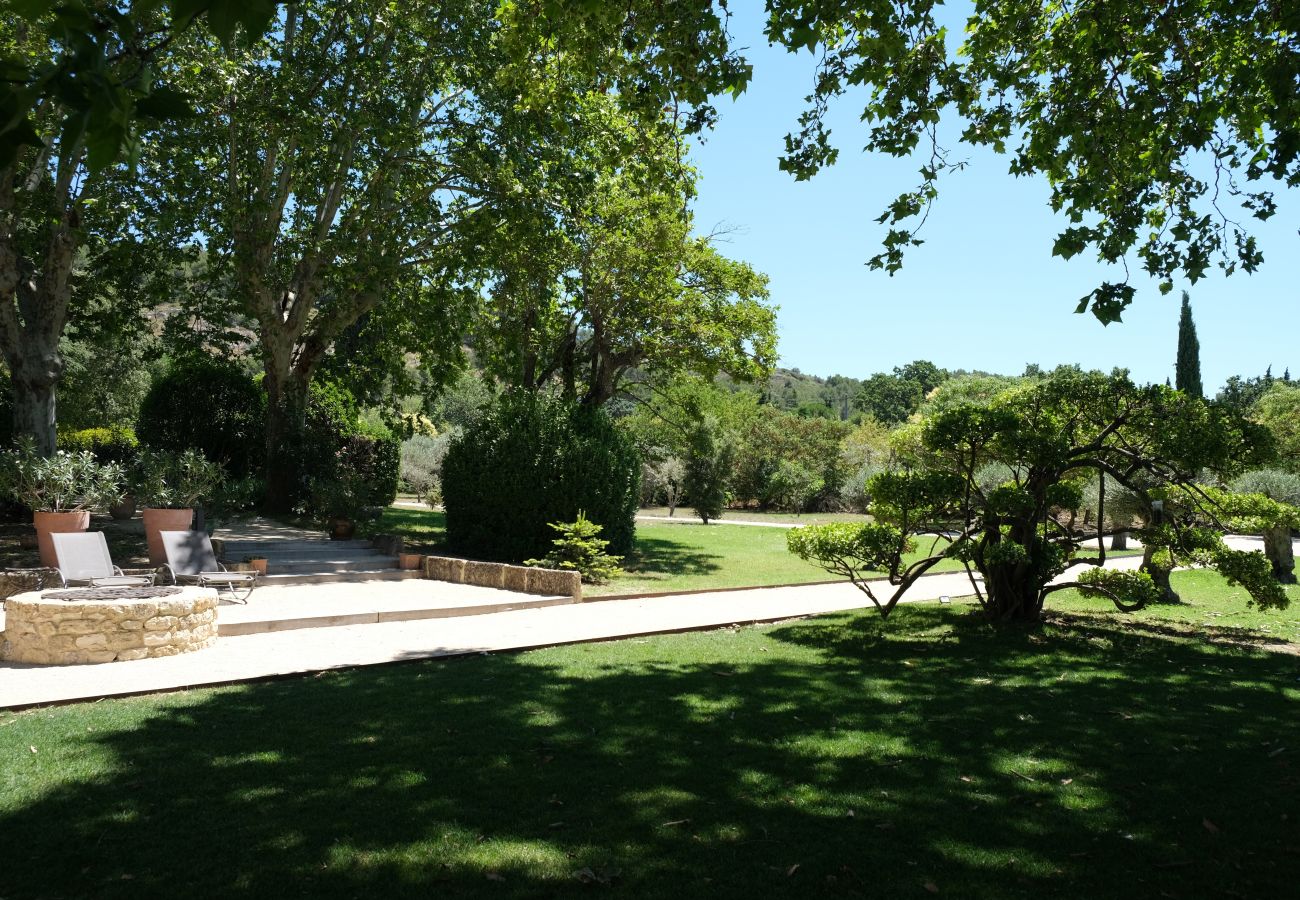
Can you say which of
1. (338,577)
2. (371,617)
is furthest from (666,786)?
(338,577)

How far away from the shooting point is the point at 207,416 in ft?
71.9

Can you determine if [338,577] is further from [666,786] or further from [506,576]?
[666,786]

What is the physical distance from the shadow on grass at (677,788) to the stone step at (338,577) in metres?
5.61

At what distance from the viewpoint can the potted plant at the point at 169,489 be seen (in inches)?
496

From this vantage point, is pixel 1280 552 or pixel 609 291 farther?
pixel 609 291

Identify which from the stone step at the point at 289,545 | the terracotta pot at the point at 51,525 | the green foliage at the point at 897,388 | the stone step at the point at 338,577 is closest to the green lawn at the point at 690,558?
the stone step at the point at 289,545

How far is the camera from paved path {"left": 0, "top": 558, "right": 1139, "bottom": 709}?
23.3 feet

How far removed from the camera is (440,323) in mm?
18219

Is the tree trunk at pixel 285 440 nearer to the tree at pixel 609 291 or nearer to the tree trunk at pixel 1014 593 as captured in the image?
the tree at pixel 609 291

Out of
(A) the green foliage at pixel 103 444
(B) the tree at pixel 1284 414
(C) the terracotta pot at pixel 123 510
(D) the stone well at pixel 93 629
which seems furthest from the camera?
(B) the tree at pixel 1284 414

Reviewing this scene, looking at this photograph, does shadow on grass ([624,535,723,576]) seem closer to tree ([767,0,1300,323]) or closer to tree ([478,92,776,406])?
tree ([478,92,776,406])

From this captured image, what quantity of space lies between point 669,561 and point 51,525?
32.7ft

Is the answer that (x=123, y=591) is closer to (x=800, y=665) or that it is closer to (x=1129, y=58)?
(x=800, y=665)

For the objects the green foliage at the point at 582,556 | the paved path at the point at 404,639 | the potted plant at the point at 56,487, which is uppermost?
the potted plant at the point at 56,487
